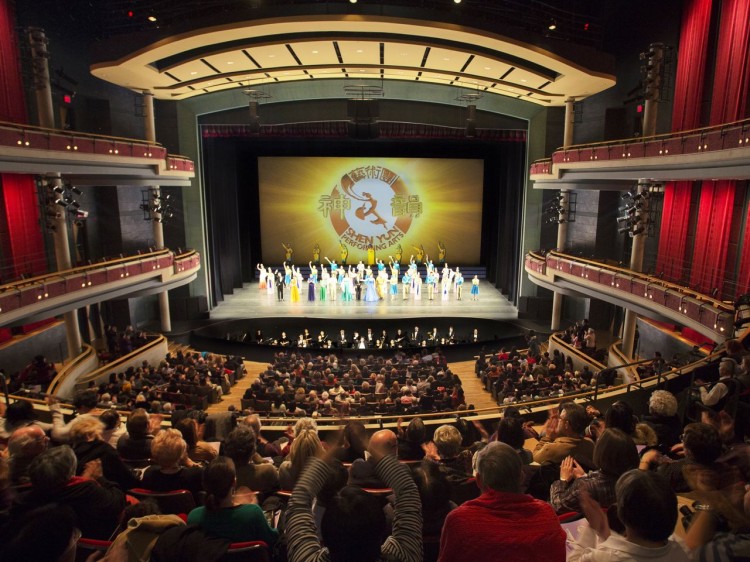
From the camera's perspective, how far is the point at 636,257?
16422 millimetres

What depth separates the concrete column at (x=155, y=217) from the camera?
19812 mm

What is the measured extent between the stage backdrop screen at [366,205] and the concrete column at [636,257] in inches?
455

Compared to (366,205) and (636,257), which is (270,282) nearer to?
(366,205)

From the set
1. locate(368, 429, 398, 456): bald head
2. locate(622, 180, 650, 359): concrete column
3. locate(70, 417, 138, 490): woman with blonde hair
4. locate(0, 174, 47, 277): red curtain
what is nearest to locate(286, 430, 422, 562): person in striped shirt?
locate(368, 429, 398, 456): bald head

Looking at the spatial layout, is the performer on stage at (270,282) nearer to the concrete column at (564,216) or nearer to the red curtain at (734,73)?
the concrete column at (564,216)

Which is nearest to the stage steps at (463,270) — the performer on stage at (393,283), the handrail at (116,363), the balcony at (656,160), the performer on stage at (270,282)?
the performer on stage at (270,282)

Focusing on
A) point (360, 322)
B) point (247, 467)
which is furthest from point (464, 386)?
point (247, 467)

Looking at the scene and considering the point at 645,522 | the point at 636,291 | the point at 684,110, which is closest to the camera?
the point at 645,522

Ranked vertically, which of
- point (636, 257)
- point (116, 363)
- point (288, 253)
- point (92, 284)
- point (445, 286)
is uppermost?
point (636, 257)

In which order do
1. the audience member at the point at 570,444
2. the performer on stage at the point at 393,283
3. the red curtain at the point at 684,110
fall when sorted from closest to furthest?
1. the audience member at the point at 570,444
2. the red curtain at the point at 684,110
3. the performer on stage at the point at 393,283

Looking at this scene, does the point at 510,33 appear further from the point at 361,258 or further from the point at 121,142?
the point at 361,258

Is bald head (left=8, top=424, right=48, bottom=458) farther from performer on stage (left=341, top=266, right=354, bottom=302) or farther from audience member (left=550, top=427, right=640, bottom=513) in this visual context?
performer on stage (left=341, top=266, right=354, bottom=302)

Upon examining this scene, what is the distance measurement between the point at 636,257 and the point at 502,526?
16376mm

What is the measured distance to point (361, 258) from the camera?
27.5m
